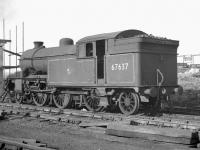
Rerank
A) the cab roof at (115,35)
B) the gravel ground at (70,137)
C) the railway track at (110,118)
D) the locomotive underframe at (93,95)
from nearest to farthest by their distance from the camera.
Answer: the gravel ground at (70,137) → the railway track at (110,118) → the locomotive underframe at (93,95) → the cab roof at (115,35)

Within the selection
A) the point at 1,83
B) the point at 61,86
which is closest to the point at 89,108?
the point at 61,86

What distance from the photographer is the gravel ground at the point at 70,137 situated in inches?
258

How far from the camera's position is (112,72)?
11.4 metres

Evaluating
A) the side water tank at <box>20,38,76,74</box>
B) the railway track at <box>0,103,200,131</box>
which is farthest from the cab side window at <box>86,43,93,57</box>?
the railway track at <box>0,103,200,131</box>

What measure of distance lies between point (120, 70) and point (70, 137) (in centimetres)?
410

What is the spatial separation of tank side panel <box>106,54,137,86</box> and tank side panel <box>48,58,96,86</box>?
2.33ft

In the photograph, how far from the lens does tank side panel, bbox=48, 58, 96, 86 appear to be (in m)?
12.0

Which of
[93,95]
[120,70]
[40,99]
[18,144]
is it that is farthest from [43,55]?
[18,144]

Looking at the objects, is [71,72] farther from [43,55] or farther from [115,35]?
[115,35]

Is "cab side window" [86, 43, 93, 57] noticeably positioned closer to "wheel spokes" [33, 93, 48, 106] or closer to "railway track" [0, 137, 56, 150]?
"wheel spokes" [33, 93, 48, 106]

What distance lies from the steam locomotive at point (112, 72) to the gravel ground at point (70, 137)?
2.71m

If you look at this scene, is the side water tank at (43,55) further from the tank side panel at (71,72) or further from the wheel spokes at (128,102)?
the wheel spokes at (128,102)

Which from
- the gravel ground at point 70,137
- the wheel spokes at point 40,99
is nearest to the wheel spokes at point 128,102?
the gravel ground at point 70,137

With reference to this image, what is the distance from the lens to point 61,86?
1337 cm
